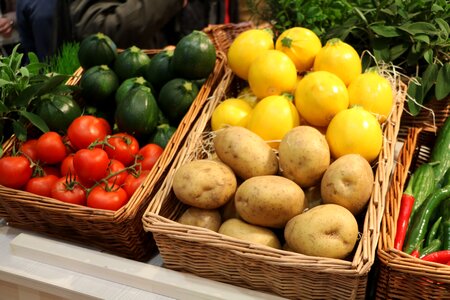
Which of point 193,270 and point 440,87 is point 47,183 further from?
point 440,87

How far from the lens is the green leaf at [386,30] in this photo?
1.56 meters

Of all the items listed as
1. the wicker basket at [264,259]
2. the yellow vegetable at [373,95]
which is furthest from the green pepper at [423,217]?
the yellow vegetable at [373,95]

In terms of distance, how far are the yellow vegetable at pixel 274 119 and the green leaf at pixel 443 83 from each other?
50 centimetres

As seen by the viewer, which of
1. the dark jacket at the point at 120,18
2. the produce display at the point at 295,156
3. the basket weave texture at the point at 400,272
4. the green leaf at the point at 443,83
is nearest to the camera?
the basket weave texture at the point at 400,272

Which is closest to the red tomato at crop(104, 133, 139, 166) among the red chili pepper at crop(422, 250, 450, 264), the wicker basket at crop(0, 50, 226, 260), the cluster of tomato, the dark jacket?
→ the cluster of tomato

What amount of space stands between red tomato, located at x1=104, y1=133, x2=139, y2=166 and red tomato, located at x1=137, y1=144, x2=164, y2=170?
2 cm

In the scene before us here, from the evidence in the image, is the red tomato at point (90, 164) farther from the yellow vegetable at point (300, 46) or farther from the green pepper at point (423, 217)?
the green pepper at point (423, 217)

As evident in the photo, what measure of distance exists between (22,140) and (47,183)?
0.20m

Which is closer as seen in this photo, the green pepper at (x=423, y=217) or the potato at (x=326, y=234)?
the potato at (x=326, y=234)

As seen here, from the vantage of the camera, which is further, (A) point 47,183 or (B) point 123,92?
(B) point 123,92

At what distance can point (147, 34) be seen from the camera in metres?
2.64

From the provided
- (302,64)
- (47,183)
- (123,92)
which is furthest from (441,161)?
(47,183)

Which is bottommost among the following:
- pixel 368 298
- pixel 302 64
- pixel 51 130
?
pixel 368 298

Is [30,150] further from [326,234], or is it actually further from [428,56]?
[428,56]
